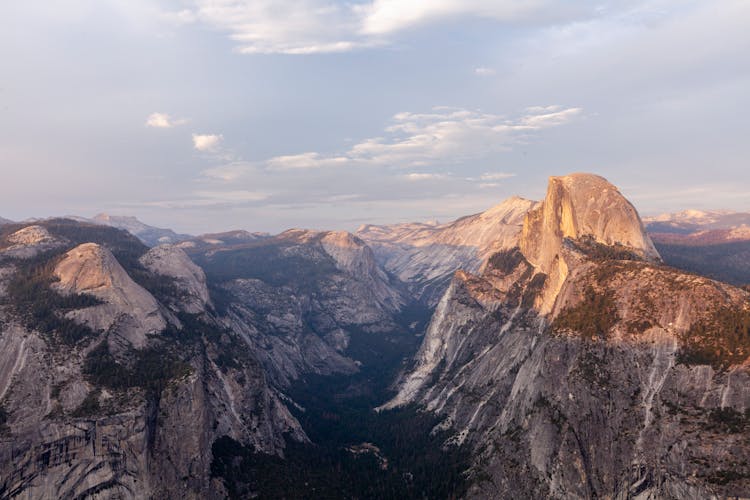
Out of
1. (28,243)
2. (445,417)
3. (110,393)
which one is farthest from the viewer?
(445,417)

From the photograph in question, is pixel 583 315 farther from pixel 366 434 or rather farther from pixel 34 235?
pixel 34 235

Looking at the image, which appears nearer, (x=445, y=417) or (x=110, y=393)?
(x=110, y=393)

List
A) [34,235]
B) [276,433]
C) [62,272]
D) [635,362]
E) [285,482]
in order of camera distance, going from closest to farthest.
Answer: [635,362] < [285,482] < [62,272] < [276,433] < [34,235]

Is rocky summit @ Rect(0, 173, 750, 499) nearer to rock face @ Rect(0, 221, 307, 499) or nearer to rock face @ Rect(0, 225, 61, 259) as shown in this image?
rock face @ Rect(0, 221, 307, 499)

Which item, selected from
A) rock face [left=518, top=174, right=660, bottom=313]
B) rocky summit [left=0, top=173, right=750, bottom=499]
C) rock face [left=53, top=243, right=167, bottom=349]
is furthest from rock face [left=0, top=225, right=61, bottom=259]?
rock face [left=518, top=174, right=660, bottom=313]

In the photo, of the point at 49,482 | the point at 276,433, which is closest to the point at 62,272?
the point at 49,482

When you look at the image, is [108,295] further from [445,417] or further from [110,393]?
[445,417]

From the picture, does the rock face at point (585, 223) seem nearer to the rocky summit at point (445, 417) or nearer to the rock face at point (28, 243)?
the rocky summit at point (445, 417)

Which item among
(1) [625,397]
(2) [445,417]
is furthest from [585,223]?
(2) [445,417]

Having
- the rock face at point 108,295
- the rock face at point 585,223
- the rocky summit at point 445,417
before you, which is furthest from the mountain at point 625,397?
the rock face at point 108,295
